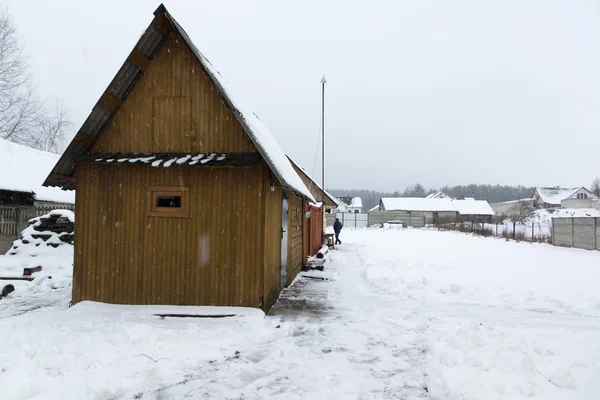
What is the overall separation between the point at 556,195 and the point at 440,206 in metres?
30.2

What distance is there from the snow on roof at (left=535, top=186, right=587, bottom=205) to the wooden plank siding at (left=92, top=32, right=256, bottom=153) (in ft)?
269

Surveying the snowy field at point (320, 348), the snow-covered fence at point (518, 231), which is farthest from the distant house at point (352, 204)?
the snowy field at point (320, 348)

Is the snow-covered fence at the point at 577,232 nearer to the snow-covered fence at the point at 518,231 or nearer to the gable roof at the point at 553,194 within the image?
the snow-covered fence at the point at 518,231

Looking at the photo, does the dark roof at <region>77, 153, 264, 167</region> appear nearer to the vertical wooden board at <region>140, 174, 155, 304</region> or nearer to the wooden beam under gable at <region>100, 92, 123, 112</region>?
the vertical wooden board at <region>140, 174, 155, 304</region>

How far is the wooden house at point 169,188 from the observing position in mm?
7512

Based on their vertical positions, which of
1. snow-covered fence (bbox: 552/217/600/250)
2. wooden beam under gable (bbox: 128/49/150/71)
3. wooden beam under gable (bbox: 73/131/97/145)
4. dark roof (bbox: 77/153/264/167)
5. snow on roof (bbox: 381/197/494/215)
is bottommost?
snow-covered fence (bbox: 552/217/600/250)

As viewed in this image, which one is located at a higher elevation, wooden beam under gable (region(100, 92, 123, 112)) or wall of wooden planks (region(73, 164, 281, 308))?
wooden beam under gable (region(100, 92, 123, 112))

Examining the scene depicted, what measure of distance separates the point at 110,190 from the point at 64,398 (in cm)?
479

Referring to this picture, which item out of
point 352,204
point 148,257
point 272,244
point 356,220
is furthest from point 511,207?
point 148,257

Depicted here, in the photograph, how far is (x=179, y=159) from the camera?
7.50 metres

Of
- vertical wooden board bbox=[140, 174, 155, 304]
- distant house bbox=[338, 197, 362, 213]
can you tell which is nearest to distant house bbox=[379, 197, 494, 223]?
distant house bbox=[338, 197, 362, 213]

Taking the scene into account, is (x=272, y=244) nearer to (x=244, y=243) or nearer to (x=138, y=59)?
(x=244, y=243)

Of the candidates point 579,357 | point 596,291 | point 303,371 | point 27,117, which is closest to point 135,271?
point 303,371

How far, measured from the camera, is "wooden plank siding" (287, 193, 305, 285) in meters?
10.9
